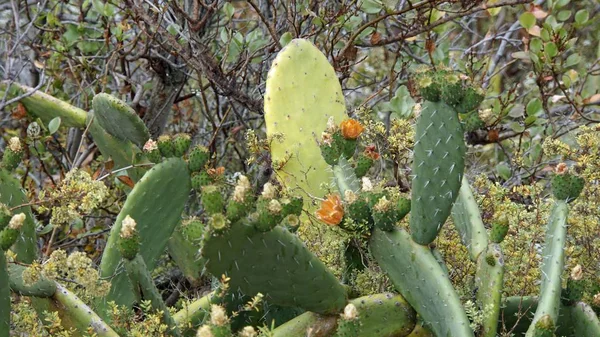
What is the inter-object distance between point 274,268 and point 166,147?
2.18 feet

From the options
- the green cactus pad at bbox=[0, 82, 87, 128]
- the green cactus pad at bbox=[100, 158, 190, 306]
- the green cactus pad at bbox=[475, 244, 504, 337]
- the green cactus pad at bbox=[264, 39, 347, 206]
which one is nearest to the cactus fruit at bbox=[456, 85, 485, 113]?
the green cactus pad at bbox=[475, 244, 504, 337]

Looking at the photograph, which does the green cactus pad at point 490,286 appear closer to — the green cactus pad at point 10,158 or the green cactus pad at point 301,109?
the green cactus pad at point 301,109

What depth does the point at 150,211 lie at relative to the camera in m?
2.75

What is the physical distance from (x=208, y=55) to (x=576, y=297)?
6.22 ft

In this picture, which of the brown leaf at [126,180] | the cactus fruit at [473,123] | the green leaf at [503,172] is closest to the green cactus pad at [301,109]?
the brown leaf at [126,180]

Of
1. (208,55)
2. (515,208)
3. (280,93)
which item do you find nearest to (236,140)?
(208,55)

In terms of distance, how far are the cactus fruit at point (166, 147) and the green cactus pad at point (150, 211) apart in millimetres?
25

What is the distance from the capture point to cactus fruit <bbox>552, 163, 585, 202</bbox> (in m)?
2.50

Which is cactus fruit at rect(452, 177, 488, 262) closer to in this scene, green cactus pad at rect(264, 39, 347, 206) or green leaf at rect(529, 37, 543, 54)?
green cactus pad at rect(264, 39, 347, 206)

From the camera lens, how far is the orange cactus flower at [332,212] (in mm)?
2422

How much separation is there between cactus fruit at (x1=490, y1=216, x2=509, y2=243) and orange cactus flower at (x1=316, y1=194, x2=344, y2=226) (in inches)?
18.0

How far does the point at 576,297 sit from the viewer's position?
249 centimetres

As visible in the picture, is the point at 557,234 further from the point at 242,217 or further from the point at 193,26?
the point at 193,26

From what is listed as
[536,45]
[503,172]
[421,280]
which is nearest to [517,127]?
[503,172]
